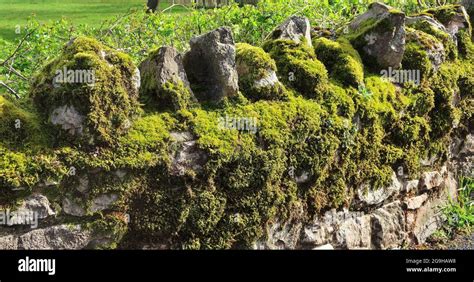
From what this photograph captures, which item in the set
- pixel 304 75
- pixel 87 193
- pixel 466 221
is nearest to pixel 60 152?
pixel 87 193

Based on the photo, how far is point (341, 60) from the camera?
6586mm

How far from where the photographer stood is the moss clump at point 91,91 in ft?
15.4

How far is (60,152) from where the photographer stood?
4582mm

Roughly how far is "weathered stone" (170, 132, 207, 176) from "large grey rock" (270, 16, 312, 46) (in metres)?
2.05

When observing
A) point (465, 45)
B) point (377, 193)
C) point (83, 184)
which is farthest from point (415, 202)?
point (83, 184)

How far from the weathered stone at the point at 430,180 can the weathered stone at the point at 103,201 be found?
4.12 meters

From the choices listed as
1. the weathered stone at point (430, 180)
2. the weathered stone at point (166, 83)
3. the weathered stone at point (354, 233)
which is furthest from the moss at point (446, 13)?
the weathered stone at point (166, 83)

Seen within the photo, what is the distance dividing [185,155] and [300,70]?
5.85 ft

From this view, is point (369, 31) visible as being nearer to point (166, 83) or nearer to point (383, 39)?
point (383, 39)

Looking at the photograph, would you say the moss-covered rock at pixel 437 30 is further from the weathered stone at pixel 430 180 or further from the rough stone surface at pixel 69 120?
the rough stone surface at pixel 69 120

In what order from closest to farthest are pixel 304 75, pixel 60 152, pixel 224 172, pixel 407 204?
1. pixel 60 152
2. pixel 224 172
3. pixel 304 75
4. pixel 407 204

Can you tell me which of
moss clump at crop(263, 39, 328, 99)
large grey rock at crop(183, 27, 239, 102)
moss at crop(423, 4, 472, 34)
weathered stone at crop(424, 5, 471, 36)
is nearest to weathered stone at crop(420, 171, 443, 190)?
moss clump at crop(263, 39, 328, 99)

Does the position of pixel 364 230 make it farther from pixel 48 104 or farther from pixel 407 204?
pixel 48 104

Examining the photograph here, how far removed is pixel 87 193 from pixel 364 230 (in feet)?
10.4
